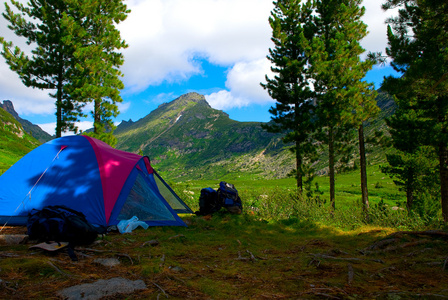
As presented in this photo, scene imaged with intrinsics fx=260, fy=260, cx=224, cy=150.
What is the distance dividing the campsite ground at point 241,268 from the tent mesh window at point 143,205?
1.18 m

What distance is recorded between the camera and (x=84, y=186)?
26.5 feet

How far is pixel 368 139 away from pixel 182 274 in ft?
73.6

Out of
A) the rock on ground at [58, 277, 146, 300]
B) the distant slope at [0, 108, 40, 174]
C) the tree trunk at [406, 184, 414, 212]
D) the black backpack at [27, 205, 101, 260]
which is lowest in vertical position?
the tree trunk at [406, 184, 414, 212]

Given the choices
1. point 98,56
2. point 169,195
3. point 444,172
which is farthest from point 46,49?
point 444,172

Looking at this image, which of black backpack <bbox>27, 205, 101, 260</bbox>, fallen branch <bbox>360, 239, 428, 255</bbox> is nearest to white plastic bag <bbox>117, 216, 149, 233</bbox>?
black backpack <bbox>27, 205, 101, 260</bbox>

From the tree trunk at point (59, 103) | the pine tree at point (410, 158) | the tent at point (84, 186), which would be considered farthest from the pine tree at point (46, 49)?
the pine tree at point (410, 158)

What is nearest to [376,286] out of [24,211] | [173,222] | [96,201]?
[173,222]

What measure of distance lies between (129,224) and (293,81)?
21.0m

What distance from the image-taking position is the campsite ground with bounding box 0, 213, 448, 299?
3.38 meters

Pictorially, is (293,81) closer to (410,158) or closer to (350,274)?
(410,158)

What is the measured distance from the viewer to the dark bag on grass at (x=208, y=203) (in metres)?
10.7

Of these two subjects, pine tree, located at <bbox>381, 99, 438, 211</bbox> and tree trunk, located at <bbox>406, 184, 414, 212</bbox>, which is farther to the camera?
tree trunk, located at <bbox>406, 184, 414, 212</bbox>

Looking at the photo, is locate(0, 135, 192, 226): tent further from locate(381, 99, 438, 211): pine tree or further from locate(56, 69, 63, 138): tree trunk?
locate(381, 99, 438, 211): pine tree

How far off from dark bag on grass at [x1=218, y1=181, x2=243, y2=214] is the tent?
2578 millimetres
